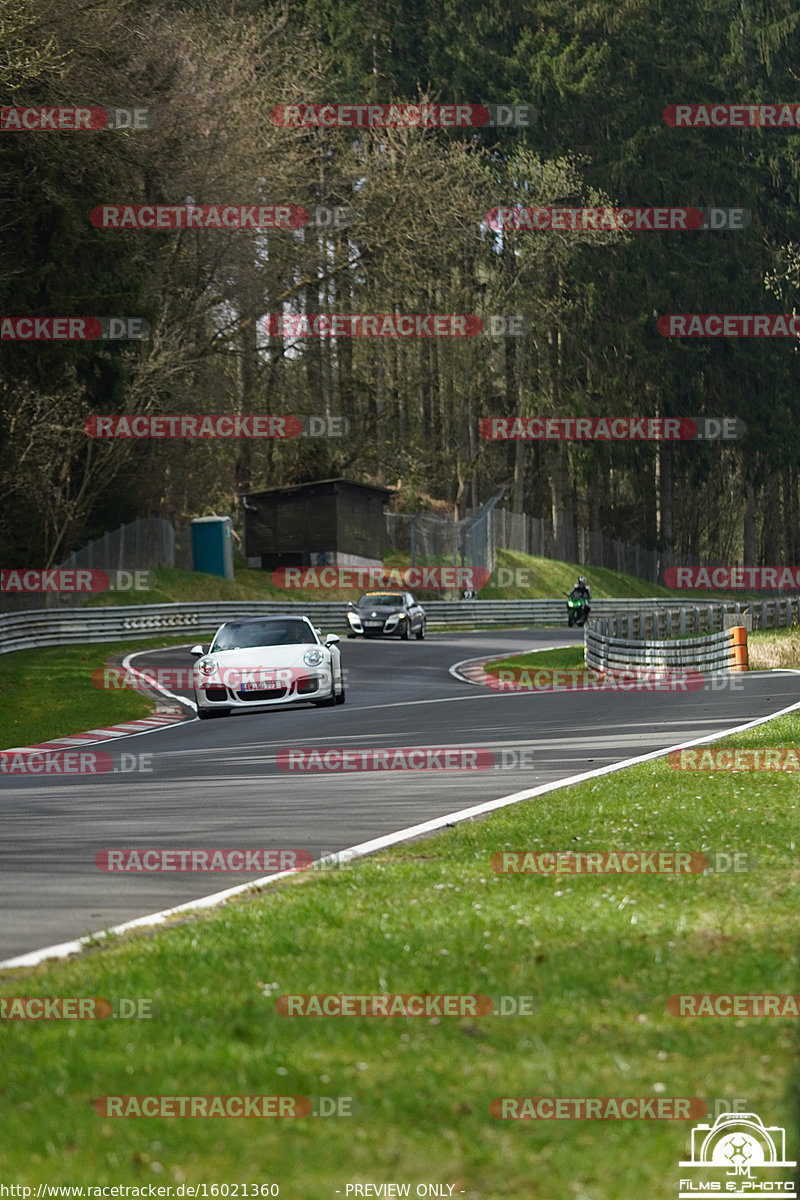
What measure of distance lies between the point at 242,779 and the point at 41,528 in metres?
31.6

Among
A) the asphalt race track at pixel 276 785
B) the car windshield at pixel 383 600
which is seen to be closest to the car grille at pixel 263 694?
the asphalt race track at pixel 276 785

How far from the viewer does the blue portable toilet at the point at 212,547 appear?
186 feet

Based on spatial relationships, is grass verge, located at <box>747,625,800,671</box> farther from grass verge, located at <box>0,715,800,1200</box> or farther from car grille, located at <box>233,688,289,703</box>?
grass verge, located at <box>0,715,800,1200</box>

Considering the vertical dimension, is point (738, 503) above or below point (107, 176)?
below

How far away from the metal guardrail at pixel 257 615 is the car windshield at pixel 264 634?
15.8 meters

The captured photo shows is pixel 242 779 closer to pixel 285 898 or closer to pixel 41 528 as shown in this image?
pixel 285 898

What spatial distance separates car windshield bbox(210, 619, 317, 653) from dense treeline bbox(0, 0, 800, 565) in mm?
20932

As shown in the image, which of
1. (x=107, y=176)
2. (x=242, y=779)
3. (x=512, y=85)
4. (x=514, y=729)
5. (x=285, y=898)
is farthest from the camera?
(x=512, y=85)

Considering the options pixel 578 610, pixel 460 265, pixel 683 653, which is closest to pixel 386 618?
pixel 578 610

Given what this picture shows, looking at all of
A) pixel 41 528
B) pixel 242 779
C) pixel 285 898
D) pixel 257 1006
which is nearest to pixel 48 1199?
pixel 257 1006

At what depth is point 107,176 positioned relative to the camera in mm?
29297

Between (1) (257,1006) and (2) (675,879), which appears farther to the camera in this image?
(2) (675,879)

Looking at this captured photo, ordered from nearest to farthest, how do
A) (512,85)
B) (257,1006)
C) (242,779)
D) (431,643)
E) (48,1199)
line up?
1. (48,1199)
2. (257,1006)
3. (242,779)
4. (431,643)
5. (512,85)

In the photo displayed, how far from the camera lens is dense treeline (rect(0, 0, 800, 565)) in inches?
1943
